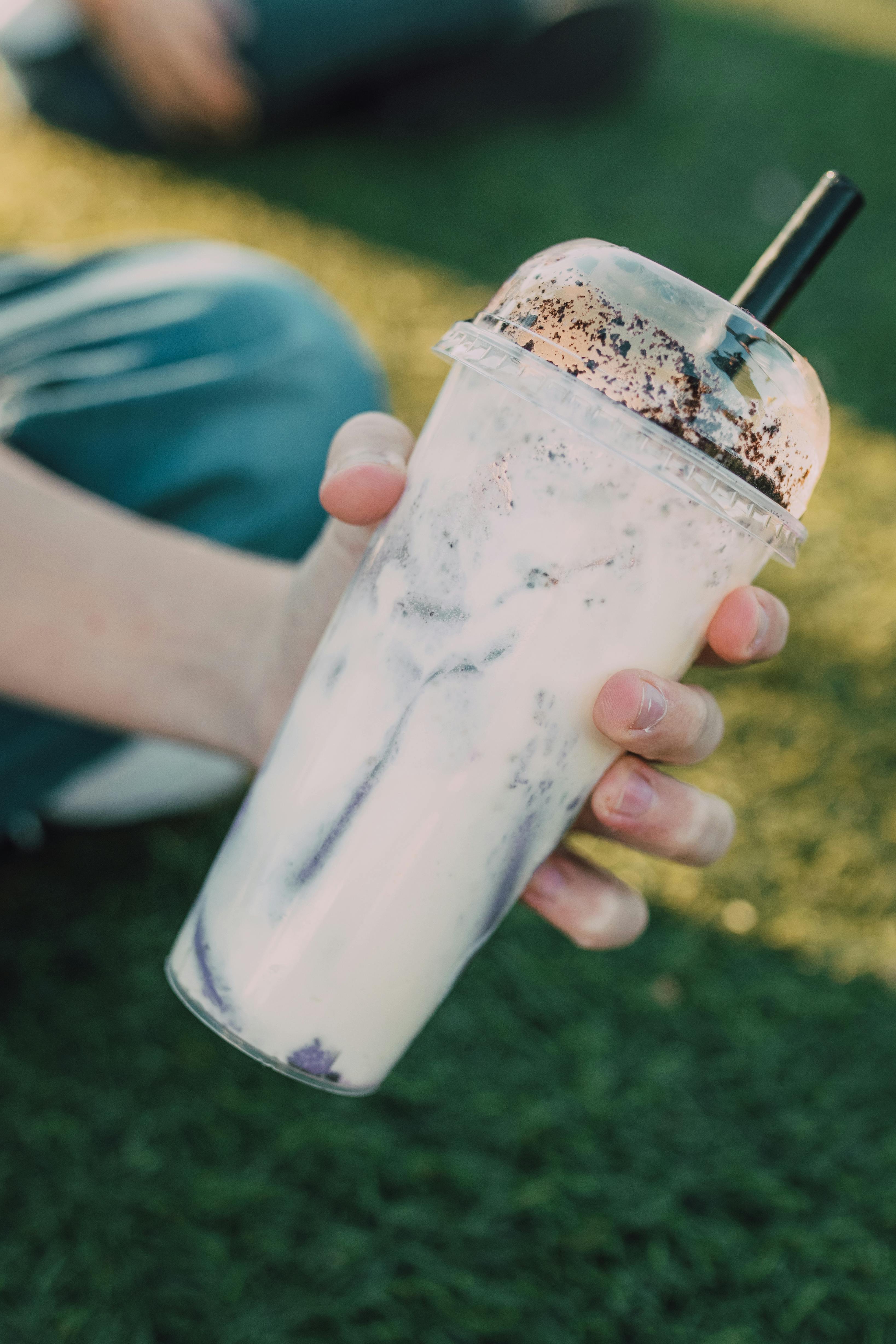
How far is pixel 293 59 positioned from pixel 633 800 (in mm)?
3483

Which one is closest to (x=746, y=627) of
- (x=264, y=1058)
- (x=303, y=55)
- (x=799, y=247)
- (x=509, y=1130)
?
(x=799, y=247)

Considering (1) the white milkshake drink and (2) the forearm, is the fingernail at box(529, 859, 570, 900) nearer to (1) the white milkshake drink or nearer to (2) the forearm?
(1) the white milkshake drink

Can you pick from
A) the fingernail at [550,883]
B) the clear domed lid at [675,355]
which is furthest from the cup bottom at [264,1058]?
the clear domed lid at [675,355]

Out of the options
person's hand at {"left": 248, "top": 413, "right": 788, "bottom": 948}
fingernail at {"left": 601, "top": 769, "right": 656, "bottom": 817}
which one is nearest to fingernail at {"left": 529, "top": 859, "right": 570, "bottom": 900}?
person's hand at {"left": 248, "top": 413, "right": 788, "bottom": 948}

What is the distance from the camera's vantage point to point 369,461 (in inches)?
32.6

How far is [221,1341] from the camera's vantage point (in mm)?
1132

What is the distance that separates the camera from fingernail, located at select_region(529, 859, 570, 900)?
1.04 meters

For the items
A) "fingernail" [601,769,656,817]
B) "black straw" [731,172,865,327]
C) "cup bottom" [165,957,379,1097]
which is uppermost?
"black straw" [731,172,865,327]

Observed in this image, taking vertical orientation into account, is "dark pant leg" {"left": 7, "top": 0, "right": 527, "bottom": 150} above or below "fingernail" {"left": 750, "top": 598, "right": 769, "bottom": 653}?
below

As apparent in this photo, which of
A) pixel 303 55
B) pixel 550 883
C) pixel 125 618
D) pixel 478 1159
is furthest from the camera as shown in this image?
pixel 303 55

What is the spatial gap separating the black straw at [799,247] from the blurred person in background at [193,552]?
0.25 meters

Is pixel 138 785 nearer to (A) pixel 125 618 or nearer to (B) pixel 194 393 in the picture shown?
(A) pixel 125 618

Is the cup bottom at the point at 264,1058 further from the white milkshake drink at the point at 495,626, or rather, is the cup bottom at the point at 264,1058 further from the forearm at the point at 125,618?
the forearm at the point at 125,618

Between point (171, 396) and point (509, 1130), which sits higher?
point (171, 396)
